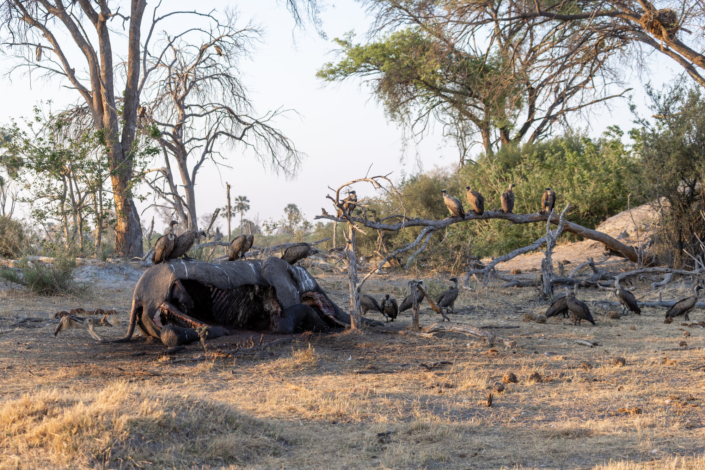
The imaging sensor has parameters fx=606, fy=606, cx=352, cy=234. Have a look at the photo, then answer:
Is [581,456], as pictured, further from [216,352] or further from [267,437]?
[216,352]

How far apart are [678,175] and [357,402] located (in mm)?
10737

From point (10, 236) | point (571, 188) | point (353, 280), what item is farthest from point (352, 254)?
point (571, 188)

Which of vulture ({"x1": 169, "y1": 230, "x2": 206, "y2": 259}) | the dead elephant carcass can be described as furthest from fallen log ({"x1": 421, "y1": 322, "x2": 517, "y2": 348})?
vulture ({"x1": 169, "y1": 230, "x2": 206, "y2": 259})

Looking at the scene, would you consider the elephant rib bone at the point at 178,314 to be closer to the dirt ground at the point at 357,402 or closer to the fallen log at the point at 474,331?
the dirt ground at the point at 357,402

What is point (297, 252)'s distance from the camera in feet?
25.0

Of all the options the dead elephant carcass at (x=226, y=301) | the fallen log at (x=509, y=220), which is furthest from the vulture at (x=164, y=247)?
the fallen log at (x=509, y=220)

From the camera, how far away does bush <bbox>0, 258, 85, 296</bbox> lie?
10742 mm

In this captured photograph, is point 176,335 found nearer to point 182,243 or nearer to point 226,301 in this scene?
point 226,301

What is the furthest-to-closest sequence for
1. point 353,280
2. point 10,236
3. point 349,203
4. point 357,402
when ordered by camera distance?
point 10,236 < point 353,280 < point 349,203 < point 357,402

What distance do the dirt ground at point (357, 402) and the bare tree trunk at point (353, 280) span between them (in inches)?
7.9

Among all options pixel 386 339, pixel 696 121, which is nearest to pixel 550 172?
pixel 696 121

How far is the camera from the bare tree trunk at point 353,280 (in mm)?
7066

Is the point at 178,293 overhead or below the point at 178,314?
overhead

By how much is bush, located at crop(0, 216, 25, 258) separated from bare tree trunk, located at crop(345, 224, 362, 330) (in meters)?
10.2
